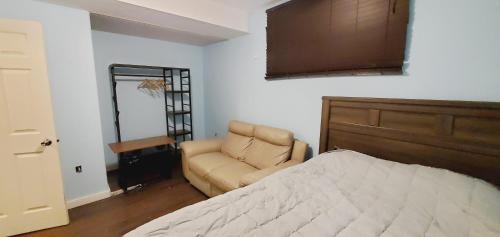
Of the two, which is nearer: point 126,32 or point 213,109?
point 126,32

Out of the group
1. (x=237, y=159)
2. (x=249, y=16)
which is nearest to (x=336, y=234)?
(x=237, y=159)

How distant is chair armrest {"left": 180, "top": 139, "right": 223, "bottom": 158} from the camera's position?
303 centimetres

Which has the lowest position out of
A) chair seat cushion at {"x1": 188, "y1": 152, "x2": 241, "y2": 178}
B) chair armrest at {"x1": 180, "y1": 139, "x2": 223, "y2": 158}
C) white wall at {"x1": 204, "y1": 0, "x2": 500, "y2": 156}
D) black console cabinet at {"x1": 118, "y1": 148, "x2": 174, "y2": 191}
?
black console cabinet at {"x1": 118, "y1": 148, "x2": 174, "y2": 191}

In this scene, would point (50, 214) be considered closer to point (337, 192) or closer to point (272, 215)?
point (272, 215)

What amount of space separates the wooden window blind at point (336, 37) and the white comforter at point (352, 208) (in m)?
0.96

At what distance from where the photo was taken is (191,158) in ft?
9.74

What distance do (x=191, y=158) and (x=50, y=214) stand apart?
5.01 feet

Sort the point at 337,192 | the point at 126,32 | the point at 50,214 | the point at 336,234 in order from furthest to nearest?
the point at 126,32
the point at 50,214
the point at 337,192
the point at 336,234

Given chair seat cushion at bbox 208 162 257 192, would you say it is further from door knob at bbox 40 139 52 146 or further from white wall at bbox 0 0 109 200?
door knob at bbox 40 139 52 146

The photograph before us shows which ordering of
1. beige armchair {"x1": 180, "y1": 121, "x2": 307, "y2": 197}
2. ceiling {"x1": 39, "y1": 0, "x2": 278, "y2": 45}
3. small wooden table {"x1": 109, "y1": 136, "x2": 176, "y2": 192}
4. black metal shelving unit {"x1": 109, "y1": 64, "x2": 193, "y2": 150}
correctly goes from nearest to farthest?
1. ceiling {"x1": 39, "y1": 0, "x2": 278, "y2": 45}
2. beige armchair {"x1": 180, "y1": 121, "x2": 307, "y2": 197}
3. small wooden table {"x1": 109, "y1": 136, "x2": 176, "y2": 192}
4. black metal shelving unit {"x1": 109, "y1": 64, "x2": 193, "y2": 150}

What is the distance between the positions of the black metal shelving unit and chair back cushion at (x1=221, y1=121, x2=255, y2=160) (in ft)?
3.74

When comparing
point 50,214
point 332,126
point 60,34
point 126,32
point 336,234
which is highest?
point 126,32

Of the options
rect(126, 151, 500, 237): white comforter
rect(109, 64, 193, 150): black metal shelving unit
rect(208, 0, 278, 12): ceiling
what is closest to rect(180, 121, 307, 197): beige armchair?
rect(126, 151, 500, 237): white comforter

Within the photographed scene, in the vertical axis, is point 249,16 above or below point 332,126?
above
